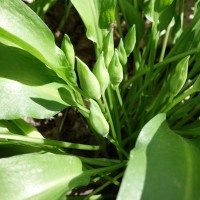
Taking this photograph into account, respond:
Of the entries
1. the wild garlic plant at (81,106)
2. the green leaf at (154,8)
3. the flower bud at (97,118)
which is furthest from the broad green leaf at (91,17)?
the flower bud at (97,118)

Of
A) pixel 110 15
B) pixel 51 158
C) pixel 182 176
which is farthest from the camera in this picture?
pixel 110 15

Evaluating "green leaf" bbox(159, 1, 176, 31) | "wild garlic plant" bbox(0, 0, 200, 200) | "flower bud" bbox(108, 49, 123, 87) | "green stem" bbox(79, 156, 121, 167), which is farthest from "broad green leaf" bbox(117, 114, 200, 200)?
"green leaf" bbox(159, 1, 176, 31)

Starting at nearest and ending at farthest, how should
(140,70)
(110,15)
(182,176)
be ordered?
1. (182,176)
2. (110,15)
3. (140,70)

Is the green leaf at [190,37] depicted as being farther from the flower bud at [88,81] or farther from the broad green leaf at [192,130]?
the flower bud at [88,81]

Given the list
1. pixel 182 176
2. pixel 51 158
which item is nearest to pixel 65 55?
pixel 51 158

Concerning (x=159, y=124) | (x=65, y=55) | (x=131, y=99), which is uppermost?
(x=65, y=55)

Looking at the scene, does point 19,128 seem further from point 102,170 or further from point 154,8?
point 154,8

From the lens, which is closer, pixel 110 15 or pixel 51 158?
pixel 51 158

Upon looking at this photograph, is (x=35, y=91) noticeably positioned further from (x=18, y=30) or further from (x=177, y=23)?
(x=177, y=23)
